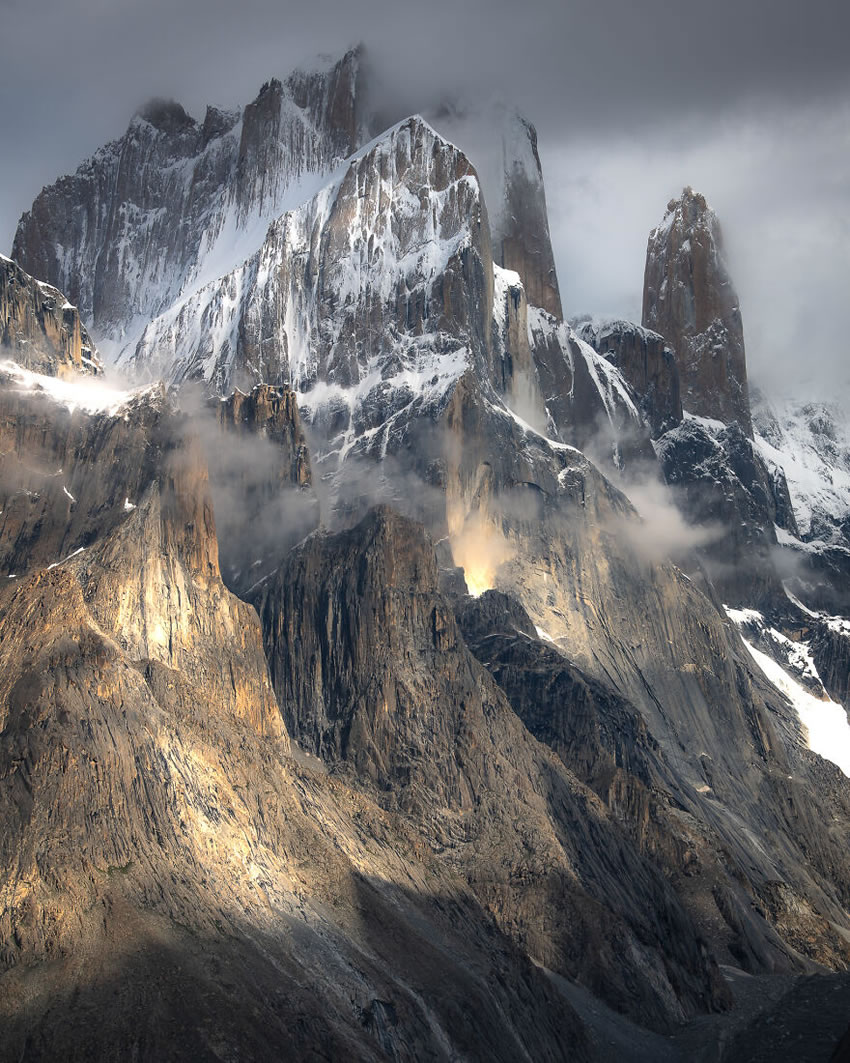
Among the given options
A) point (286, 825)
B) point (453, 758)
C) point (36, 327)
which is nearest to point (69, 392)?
point (36, 327)

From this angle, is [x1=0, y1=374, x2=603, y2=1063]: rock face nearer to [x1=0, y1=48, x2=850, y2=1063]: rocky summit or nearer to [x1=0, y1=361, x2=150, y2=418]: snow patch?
[x1=0, y1=48, x2=850, y2=1063]: rocky summit

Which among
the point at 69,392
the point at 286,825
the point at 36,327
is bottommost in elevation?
the point at 286,825

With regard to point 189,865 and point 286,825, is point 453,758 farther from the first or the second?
point 189,865

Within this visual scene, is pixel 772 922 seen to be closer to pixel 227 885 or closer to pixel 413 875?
pixel 413 875

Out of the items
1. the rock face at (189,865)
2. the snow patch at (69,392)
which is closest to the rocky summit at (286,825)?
the rock face at (189,865)

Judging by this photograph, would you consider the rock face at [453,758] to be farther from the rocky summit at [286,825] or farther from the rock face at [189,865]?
the rock face at [189,865]

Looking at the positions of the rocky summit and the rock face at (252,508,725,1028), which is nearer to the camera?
the rocky summit

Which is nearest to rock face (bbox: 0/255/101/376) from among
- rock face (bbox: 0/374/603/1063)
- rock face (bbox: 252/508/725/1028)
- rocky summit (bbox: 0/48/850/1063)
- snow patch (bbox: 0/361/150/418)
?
rocky summit (bbox: 0/48/850/1063)

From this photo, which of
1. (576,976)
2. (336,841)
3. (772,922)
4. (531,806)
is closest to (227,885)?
(336,841)

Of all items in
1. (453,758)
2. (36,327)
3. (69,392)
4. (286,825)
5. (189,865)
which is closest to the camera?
(189,865)
